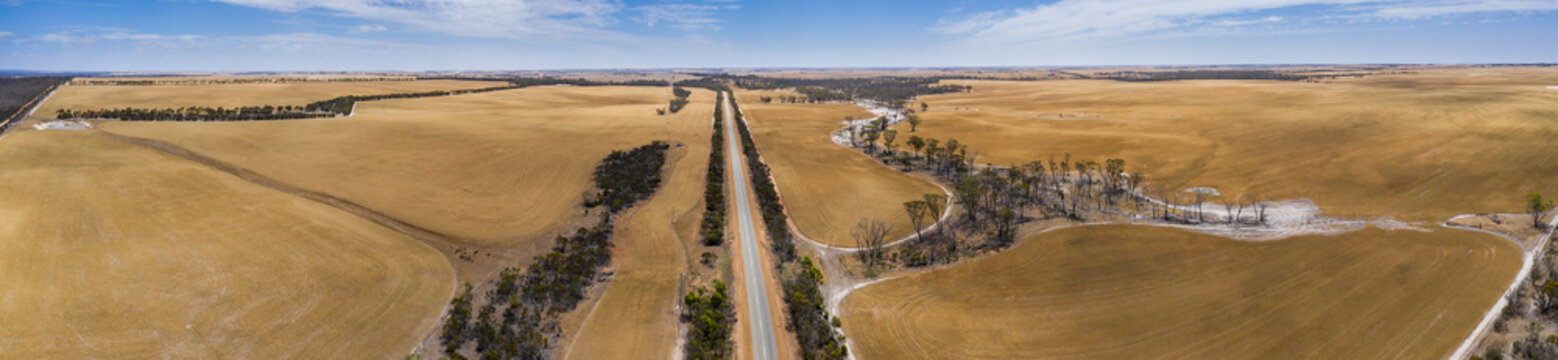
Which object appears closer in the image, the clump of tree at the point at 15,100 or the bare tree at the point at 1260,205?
the bare tree at the point at 1260,205

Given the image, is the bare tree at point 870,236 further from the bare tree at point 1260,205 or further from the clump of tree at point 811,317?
the bare tree at point 1260,205

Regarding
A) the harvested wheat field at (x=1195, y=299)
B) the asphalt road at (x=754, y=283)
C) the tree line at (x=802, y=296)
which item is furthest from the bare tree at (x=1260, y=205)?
the asphalt road at (x=754, y=283)

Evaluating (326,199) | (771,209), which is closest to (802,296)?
(771,209)

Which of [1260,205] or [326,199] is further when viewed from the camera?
[326,199]

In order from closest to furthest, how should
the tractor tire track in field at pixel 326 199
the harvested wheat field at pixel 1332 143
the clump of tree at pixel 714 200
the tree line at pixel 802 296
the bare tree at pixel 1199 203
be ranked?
1. the tree line at pixel 802 296
2. the tractor tire track in field at pixel 326 199
3. the clump of tree at pixel 714 200
4. the bare tree at pixel 1199 203
5. the harvested wheat field at pixel 1332 143

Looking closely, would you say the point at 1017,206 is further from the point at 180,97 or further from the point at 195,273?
the point at 180,97

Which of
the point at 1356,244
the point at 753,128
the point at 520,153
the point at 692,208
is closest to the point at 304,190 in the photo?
the point at 520,153
